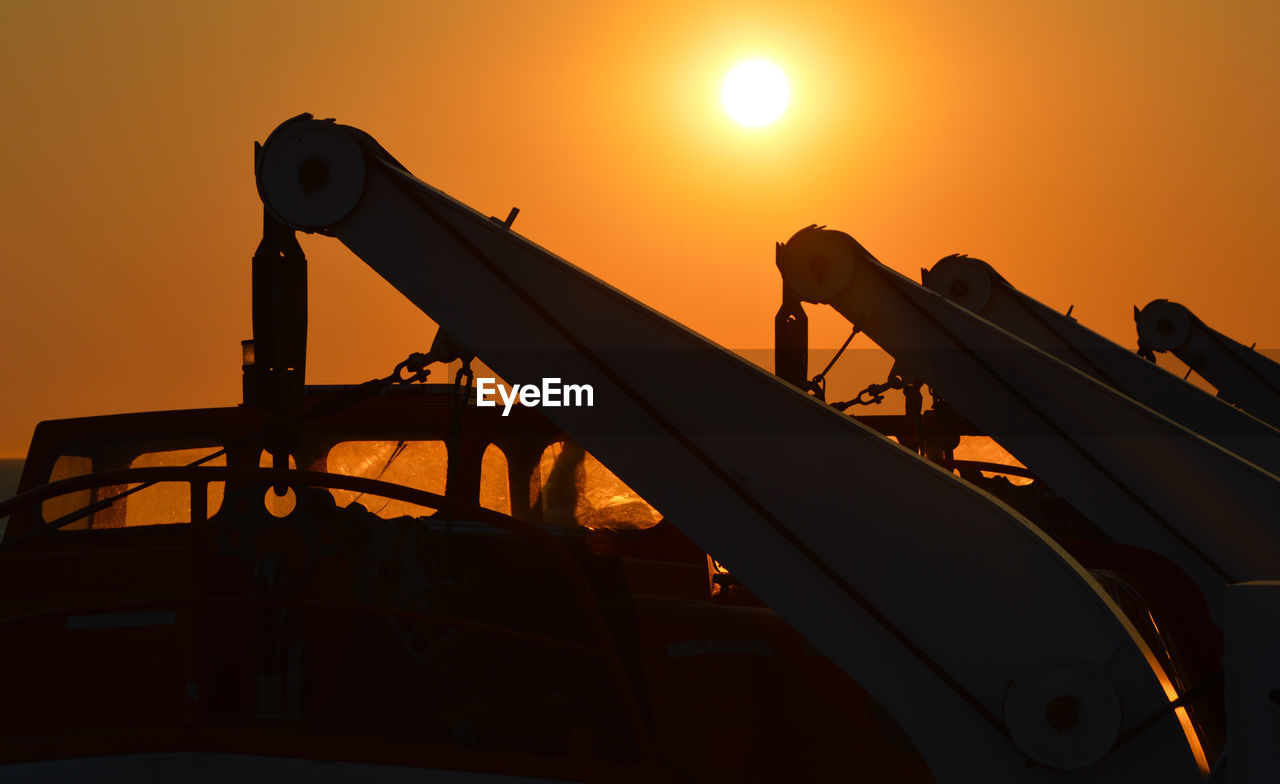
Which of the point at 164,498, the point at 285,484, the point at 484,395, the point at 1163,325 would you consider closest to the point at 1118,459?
the point at 484,395

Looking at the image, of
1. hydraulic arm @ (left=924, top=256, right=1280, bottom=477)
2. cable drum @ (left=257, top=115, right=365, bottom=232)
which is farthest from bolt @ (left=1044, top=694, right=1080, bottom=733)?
hydraulic arm @ (left=924, top=256, right=1280, bottom=477)

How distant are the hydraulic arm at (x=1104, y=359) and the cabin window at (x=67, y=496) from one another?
443 cm

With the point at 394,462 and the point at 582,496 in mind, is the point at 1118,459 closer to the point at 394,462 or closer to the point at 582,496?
the point at 582,496

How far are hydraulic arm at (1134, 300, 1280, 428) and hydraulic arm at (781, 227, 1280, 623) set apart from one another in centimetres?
588

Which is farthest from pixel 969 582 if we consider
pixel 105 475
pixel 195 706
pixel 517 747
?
pixel 105 475

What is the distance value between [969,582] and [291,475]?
1535 mm

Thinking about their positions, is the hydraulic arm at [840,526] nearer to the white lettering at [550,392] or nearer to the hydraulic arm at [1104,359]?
the white lettering at [550,392]

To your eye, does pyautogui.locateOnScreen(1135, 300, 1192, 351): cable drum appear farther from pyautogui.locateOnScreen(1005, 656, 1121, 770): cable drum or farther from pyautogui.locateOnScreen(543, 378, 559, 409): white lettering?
pyautogui.locateOnScreen(543, 378, 559, 409): white lettering

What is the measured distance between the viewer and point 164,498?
15.7ft

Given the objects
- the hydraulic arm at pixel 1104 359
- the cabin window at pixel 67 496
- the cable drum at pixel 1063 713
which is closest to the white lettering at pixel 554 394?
the cable drum at pixel 1063 713

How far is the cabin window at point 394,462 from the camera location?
15.6 ft

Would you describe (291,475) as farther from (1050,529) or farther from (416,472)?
(1050,529)

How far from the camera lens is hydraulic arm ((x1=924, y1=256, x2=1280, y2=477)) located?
5.71m

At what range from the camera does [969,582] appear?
7.64 ft
